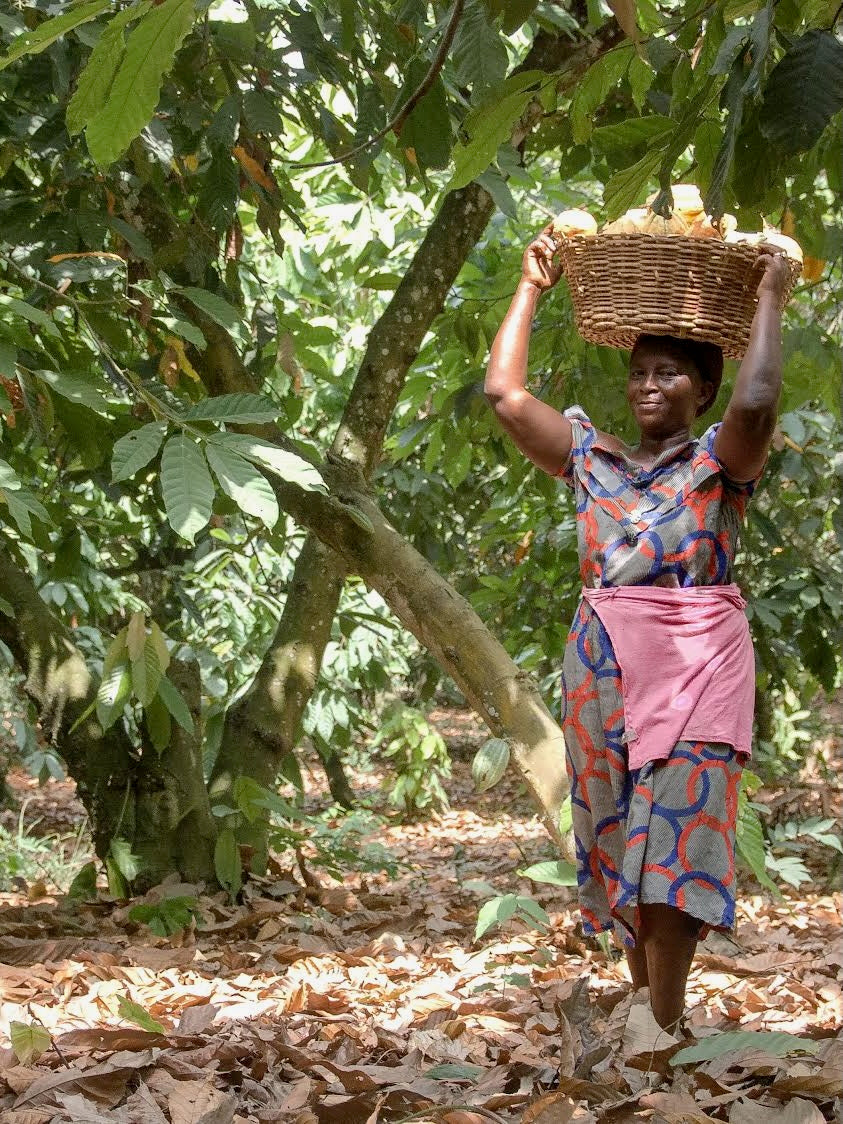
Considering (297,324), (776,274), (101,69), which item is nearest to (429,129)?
(776,274)

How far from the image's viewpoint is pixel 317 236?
6.21 meters

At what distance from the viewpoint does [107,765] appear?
353 cm

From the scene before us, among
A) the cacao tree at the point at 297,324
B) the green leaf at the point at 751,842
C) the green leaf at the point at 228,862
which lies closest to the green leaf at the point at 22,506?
the cacao tree at the point at 297,324

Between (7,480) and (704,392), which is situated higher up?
(704,392)

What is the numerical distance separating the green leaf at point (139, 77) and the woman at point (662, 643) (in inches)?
39.4

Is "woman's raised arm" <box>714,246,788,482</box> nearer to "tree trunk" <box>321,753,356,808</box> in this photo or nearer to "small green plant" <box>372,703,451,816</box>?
"small green plant" <box>372,703,451,816</box>

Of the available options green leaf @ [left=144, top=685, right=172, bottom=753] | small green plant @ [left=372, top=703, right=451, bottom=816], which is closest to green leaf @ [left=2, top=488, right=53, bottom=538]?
green leaf @ [left=144, top=685, right=172, bottom=753]

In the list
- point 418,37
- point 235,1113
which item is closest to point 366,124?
point 418,37

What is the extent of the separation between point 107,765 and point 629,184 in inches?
97.7

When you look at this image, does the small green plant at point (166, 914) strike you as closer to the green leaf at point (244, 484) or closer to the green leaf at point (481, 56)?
the green leaf at point (244, 484)

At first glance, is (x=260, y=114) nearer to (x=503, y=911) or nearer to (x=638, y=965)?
(x=503, y=911)

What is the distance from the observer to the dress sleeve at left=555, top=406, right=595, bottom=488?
2.18m

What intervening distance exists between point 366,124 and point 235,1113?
1910 mm

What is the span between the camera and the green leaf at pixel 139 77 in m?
1.17
